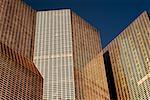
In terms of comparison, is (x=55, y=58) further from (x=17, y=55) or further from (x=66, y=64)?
(x=17, y=55)

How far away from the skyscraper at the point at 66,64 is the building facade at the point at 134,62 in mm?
10263

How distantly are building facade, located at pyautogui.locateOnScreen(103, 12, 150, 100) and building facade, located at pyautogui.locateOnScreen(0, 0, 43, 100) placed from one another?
51.4m

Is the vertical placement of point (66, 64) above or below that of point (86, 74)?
above

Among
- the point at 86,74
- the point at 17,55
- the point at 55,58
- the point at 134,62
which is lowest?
the point at 86,74

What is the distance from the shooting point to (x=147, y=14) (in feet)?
600

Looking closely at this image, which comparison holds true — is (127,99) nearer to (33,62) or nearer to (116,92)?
(116,92)

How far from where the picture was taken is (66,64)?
171750 mm

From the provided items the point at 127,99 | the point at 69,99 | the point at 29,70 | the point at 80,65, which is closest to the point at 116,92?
the point at 127,99

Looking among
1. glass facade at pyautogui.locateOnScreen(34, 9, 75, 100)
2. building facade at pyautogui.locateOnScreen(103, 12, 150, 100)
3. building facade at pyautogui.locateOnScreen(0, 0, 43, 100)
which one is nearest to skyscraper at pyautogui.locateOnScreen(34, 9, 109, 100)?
glass facade at pyautogui.locateOnScreen(34, 9, 75, 100)

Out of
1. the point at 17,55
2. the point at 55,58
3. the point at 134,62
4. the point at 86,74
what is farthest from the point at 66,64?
the point at 134,62

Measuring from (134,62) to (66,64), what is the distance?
130 feet

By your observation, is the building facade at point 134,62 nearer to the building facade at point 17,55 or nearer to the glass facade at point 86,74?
the glass facade at point 86,74

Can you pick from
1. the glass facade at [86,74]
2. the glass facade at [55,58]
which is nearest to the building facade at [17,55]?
the glass facade at [55,58]

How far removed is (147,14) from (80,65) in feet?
158
